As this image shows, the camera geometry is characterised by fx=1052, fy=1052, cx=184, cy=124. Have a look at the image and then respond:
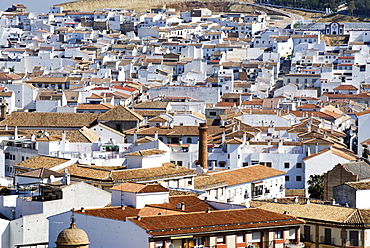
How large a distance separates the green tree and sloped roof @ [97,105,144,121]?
1440cm

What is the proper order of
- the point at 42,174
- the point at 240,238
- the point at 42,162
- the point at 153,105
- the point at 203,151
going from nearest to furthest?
the point at 240,238 < the point at 42,174 < the point at 42,162 < the point at 203,151 < the point at 153,105

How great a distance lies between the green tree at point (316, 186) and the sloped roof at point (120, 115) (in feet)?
47.2

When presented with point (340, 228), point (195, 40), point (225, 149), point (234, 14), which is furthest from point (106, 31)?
point (340, 228)

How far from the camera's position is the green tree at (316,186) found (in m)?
44.9

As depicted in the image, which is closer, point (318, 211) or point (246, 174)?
point (318, 211)

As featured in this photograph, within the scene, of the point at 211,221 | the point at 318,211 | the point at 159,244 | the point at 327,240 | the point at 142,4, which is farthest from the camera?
the point at 142,4

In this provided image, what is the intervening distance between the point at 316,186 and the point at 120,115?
17.1 metres

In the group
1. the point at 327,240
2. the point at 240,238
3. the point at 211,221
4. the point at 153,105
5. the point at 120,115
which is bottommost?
the point at 153,105

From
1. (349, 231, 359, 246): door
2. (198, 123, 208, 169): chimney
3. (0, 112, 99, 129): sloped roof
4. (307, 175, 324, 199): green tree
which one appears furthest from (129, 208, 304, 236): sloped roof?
(0, 112, 99, 129): sloped roof

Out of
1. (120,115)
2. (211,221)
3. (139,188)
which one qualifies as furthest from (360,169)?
(120,115)

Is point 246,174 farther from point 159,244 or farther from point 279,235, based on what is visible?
point 159,244

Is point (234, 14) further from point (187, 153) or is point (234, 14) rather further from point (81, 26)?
point (187, 153)

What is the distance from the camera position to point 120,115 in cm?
5981

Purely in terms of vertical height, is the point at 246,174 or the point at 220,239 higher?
the point at 220,239
